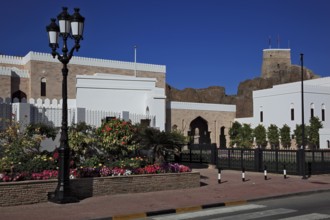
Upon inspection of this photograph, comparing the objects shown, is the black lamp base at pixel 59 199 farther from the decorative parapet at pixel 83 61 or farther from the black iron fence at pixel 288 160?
the decorative parapet at pixel 83 61

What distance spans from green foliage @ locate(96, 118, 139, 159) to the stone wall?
287 cm

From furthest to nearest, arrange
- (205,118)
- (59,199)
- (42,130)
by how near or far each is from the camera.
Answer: (205,118), (42,130), (59,199)

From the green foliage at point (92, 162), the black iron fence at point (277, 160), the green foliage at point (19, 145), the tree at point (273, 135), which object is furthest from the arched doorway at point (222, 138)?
the green foliage at point (92, 162)

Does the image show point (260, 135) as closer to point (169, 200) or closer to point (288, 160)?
point (288, 160)

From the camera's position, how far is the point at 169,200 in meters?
13.2

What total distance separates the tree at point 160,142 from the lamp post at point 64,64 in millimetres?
5762

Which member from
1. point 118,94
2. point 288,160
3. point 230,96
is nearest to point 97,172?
point 288,160


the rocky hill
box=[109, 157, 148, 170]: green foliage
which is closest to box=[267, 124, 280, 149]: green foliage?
box=[109, 157, 148, 170]: green foliage

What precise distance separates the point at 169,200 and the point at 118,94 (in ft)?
90.8

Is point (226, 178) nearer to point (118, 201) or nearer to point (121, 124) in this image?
point (121, 124)

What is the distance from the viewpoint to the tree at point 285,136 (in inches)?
2234

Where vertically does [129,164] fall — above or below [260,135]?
below

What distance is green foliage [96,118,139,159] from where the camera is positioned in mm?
17453

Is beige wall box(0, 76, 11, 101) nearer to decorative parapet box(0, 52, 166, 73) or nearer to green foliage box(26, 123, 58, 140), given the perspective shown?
decorative parapet box(0, 52, 166, 73)
